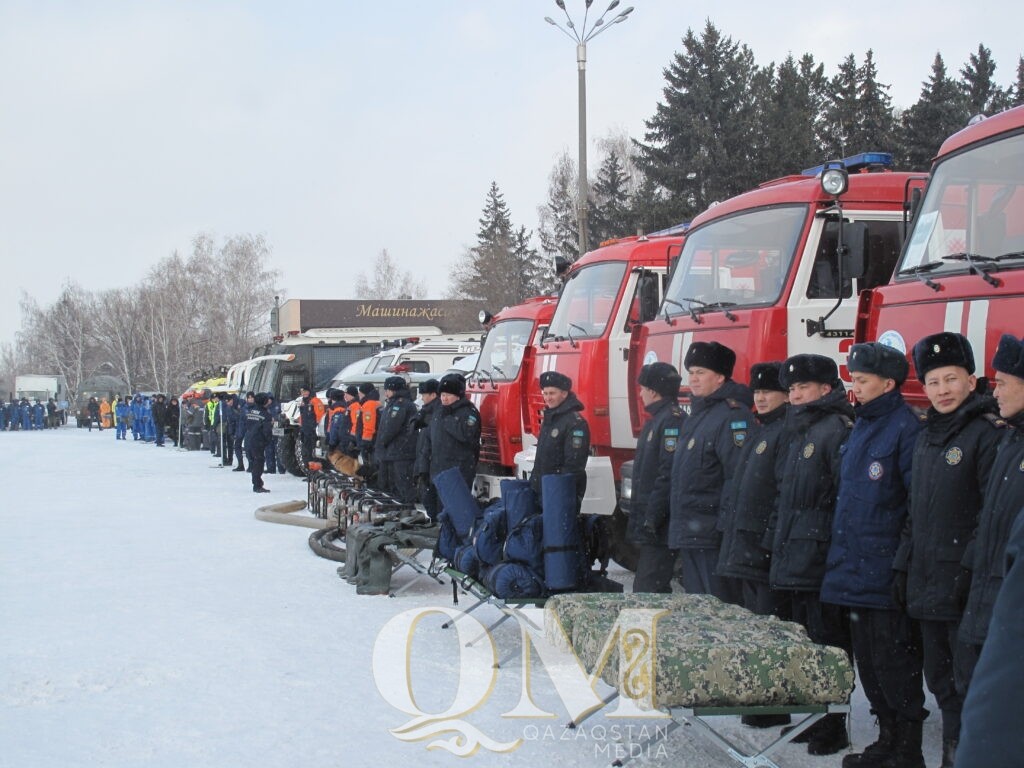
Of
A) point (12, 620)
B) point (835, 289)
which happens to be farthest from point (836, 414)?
point (12, 620)

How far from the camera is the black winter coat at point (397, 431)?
38.7 feet

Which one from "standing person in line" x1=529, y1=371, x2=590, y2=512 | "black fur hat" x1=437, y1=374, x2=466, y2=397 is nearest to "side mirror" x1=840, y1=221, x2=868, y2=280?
"standing person in line" x1=529, y1=371, x2=590, y2=512

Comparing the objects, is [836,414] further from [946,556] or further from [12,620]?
[12,620]

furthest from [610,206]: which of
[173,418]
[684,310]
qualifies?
[684,310]

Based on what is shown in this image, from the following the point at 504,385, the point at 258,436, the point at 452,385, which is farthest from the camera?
the point at 258,436

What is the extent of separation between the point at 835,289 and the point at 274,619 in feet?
14.6

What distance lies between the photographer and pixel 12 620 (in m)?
7.46

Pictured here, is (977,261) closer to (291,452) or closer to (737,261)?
(737,261)

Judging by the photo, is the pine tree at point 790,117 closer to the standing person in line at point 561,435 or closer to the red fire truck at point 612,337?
the red fire truck at point 612,337

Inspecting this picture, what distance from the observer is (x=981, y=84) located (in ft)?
125

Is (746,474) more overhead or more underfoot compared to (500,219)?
more underfoot

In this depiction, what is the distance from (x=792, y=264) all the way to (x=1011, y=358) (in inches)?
141

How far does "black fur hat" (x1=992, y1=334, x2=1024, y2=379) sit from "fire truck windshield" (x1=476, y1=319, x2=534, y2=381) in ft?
26.2

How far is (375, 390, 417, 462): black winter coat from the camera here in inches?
465
